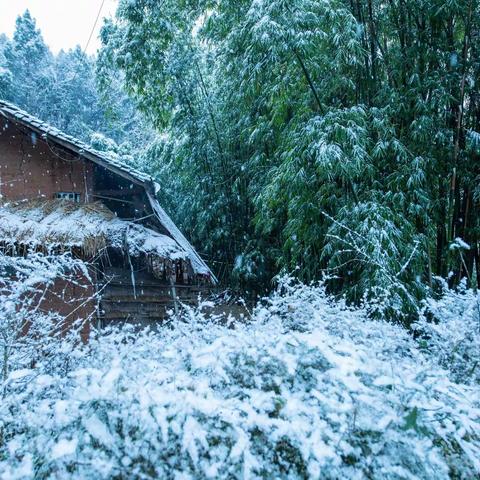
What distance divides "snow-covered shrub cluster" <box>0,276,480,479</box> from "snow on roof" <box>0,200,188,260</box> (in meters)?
3.85

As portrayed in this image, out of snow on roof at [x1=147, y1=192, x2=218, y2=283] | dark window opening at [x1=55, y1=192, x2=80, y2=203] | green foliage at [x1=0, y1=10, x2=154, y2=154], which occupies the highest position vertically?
green foliage at [x1=0, y1=10, x2=154, y2=154]

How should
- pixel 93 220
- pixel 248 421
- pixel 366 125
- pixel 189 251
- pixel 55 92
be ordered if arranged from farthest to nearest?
pixel 55 92, pixel 189 251, pixel 93 220, pixel 366 125, pixel 248 421

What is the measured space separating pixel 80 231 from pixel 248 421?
472 cm

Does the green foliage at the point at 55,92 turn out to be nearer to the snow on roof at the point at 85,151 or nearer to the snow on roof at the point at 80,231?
the snow on roof at the point at 85,151

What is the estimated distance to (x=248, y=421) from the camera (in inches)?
59.2

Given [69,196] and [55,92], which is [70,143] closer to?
[69,196]

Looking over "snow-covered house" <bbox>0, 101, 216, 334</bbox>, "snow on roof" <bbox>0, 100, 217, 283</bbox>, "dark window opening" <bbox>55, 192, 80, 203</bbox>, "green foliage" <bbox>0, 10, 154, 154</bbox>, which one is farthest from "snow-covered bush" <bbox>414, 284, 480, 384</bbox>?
"green foliage" <bbox>0, 10, 154, 154</bbox>

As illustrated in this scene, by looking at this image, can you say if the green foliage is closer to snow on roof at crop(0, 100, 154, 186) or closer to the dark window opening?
the dark window opening

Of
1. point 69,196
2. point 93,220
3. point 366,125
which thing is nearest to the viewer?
point 366,125

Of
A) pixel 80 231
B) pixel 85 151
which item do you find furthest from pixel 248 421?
pixel 85 151

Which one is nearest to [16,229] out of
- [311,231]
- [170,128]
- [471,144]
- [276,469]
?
[311,231]

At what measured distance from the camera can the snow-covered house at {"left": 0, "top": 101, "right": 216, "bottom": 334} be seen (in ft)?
18.7

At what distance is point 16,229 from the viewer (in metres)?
5.64

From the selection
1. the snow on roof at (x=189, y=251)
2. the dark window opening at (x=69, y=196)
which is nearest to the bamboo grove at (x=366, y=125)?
the snow on roof at (x=189, y=251)
